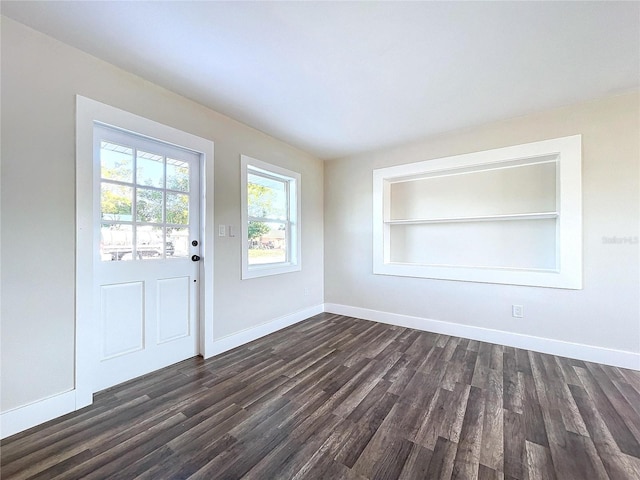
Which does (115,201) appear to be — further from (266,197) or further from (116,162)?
(266,197)

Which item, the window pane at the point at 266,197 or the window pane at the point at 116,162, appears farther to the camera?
the window pane at the point at 266,197

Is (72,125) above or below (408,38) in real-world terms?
below

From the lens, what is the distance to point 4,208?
1594 mm

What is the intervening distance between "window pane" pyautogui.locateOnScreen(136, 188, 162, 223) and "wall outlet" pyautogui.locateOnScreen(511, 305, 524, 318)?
3764 mm

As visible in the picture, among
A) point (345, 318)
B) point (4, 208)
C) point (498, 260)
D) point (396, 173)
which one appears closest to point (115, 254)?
point (4, 208)

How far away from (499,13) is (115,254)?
10.3 feet

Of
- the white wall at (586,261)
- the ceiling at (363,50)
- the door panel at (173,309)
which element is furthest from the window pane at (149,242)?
the white wall at (586,261)

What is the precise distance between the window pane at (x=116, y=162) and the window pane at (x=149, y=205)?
149mm

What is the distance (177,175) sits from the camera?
8.39 feet

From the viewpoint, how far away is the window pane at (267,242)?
3299 millimetres

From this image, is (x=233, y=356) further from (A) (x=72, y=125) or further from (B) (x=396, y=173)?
(B) (x=396, y=173)

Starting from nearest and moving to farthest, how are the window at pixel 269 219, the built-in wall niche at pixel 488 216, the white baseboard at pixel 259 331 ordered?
the built-in wall niche at pixel 488 216
the white baseboard at pixel 259 331
the window at pixel 269 219

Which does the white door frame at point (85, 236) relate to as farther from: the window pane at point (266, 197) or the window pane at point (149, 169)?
the window pane at point (266, 197)

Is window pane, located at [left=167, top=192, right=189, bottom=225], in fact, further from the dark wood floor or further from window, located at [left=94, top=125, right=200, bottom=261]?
the dark wood floor
